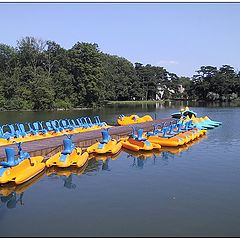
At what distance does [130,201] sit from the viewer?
1232cm

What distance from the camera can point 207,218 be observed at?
10758 mm

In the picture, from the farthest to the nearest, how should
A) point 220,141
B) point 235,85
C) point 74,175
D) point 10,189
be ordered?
1. point 235,85
2. point 220,141
3. point 74,175
4. point 10,189

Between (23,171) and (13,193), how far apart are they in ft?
4.64

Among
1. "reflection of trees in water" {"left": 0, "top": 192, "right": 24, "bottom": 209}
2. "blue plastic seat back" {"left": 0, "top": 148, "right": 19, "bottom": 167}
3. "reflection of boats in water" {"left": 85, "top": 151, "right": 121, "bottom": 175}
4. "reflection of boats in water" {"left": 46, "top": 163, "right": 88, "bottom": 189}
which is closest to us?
"reflection of trees in water" {"left": 0, "top": 192, "right": 24, "bottom": 209}

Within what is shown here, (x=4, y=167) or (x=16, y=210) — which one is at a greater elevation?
(x=4, y=167)

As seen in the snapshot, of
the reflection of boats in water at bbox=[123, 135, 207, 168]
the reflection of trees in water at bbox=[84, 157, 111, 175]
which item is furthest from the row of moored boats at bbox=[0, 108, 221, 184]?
the reflection of trees in water at bbox=[84, 157, 111, 175]

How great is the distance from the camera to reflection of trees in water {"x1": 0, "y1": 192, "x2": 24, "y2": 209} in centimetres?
1225

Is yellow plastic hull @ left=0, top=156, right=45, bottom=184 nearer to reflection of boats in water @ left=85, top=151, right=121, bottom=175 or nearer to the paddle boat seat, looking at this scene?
the paddle boat seat

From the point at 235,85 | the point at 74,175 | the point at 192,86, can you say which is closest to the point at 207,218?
the point at 74,175

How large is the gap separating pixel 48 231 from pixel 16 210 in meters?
2.33

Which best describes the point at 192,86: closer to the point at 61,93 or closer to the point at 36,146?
the point at 61,93

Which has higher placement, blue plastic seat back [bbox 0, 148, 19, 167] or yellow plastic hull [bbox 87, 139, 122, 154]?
blue plastic seat back [bbox 0, 148, 19, 167]

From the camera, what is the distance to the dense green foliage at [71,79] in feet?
215

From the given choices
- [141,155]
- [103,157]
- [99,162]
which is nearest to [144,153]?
[141,155]
